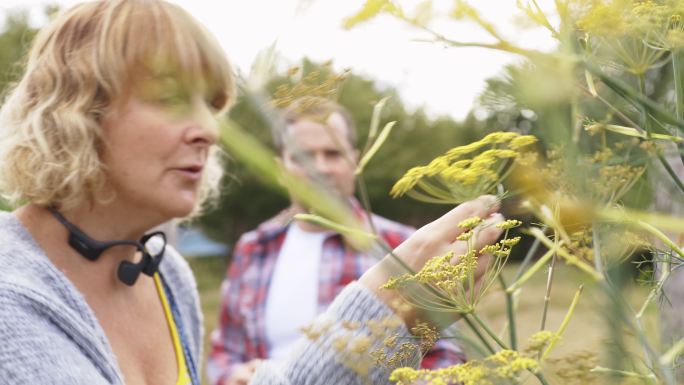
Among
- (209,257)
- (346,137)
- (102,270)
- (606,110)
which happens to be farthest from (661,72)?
(209,257)

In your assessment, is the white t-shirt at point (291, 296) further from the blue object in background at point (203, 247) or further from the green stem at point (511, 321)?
the blue object in background at point (203, 247)

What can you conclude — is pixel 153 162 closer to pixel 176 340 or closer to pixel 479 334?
pixel 176 340

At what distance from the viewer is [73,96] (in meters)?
1.29

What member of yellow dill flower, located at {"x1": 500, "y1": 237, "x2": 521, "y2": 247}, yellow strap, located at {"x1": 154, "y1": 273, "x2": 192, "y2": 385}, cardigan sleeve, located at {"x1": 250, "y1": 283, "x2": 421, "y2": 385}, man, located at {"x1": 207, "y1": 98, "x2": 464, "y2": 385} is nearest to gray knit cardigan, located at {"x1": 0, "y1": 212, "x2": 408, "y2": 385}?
cardigan sleeve, located at {"x1": 250, "y1": 283, "x2": 421, "y2": 385}

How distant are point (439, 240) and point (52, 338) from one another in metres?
0.64

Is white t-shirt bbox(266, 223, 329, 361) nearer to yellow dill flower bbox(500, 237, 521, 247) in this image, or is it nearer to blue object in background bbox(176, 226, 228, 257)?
yellow dill flower bbox(500, 237, 521, 247)

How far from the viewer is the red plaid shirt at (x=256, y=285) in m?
2.35

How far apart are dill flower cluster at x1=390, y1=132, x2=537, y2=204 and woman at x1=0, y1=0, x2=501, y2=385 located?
1.93ft

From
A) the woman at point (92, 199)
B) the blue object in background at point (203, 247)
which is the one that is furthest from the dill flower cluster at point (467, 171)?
the blue object in background at point (203, 247)

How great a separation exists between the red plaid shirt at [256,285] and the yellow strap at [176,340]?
2.75 feet

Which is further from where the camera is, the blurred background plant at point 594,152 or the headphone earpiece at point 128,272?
the headphone earpiece at point 128,272

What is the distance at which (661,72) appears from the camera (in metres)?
0.50

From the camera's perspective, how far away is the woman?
3.41ft

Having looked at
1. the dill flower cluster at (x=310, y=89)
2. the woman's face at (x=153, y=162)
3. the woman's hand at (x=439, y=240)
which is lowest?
the woman's face at (x=153, y=162)
